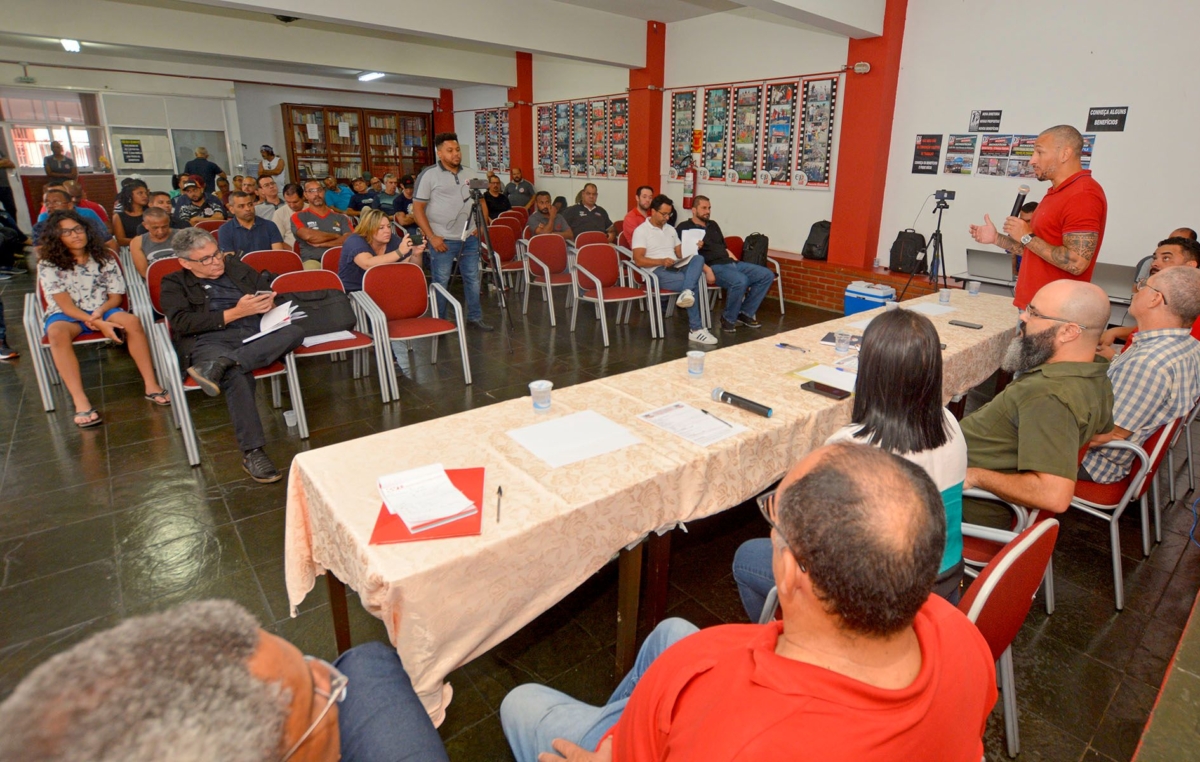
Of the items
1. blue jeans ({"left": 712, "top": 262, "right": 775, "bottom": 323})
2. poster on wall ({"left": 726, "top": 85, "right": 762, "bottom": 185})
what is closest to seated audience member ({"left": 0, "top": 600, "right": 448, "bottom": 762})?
blue jeans ({"left": 712, "top": 262, "right": 775, "bottom": 323})

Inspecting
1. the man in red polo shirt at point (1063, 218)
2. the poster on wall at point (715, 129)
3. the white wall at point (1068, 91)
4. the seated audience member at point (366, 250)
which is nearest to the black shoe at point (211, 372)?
the seated audience member at point (366, 250)

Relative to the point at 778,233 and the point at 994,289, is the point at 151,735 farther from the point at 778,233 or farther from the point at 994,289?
the point at 778,233

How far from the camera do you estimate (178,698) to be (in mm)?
574

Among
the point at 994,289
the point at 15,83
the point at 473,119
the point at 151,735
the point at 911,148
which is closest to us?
the point at 151,735

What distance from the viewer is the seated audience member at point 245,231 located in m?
4.71

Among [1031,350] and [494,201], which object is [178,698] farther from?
[494,201]

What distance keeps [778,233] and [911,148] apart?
5.46 ft

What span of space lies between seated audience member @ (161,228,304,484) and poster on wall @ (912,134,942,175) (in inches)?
223

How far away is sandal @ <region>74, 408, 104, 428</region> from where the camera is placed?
11.5 ft


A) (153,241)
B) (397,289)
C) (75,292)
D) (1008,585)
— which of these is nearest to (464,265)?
(397,289)

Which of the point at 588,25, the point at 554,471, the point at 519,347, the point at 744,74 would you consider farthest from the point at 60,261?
the point at 744,74

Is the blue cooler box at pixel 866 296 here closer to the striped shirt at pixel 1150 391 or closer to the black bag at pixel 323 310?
the striped shirt at pixel 1150 391

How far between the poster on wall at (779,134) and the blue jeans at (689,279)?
2302mm

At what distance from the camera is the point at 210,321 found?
125 inches
